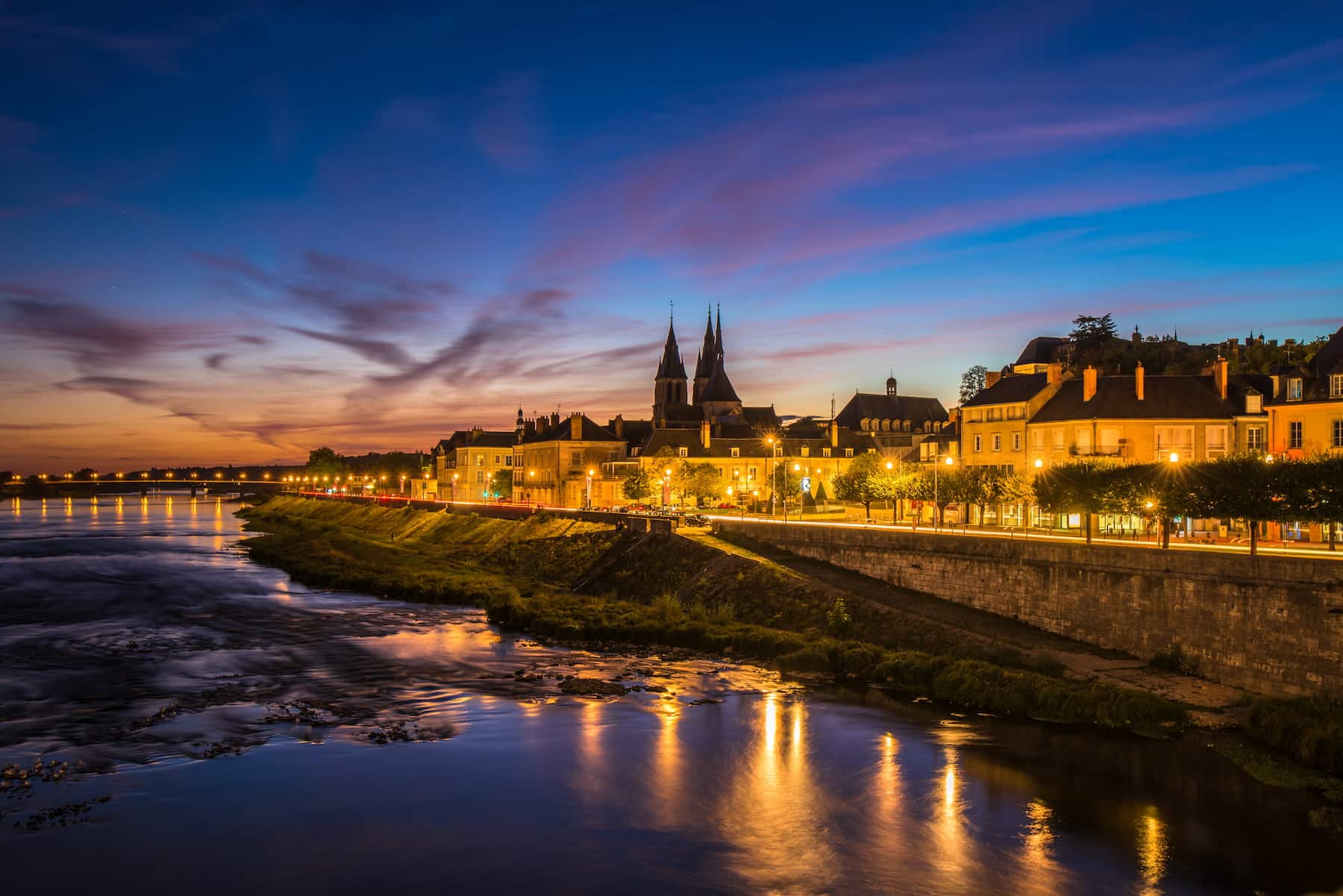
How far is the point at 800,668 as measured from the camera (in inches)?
1224

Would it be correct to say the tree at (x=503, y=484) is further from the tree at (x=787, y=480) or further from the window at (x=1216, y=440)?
the window at (x=1216, y=440)

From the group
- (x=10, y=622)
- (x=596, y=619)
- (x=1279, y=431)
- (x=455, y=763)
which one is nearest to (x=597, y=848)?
(x=455, y=763)

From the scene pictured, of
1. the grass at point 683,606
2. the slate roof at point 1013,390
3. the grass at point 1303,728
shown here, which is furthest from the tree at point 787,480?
the grass at point 1303,728

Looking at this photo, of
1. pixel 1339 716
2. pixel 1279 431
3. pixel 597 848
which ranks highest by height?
pixel 1279 431

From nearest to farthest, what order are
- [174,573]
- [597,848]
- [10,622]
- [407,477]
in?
[597,848] < [10,622] < [174,573] < [407,477]

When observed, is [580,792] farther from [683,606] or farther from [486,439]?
[486,439]

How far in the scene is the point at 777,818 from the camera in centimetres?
1916

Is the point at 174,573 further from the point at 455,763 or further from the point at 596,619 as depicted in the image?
the point at 455,763

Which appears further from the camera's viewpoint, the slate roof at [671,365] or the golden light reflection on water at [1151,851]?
the slate roof at [671,365]

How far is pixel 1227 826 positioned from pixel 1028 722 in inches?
265

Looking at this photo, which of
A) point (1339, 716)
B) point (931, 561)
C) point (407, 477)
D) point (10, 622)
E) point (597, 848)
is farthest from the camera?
point (407, 477)

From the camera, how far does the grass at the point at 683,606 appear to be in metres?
26.4

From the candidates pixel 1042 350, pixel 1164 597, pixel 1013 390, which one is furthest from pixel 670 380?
pixel 1164 597

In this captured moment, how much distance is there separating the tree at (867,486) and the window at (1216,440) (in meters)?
15.7
